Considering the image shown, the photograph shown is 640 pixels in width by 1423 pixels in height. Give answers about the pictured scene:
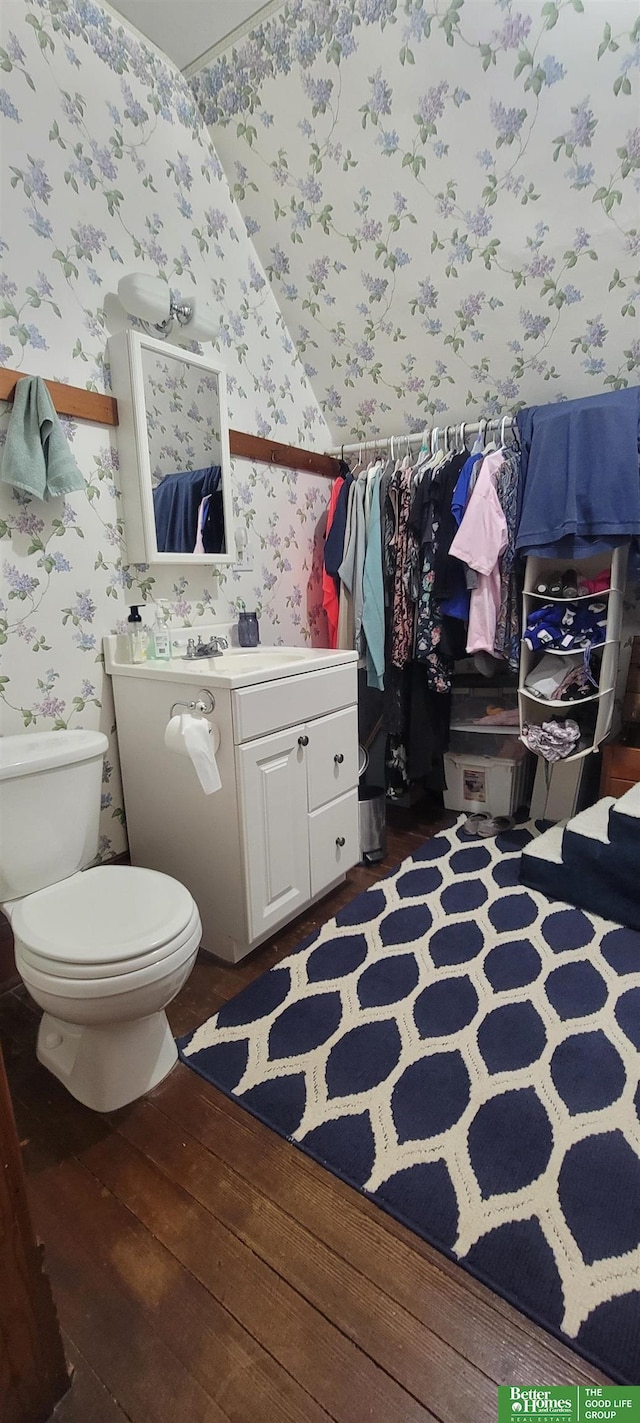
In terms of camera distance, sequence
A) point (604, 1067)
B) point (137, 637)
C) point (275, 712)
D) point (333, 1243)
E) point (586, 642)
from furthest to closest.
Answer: point (586, 642) < point (137, 637) < point (275, 712) < point (604, 1067) < point (333, 1243)

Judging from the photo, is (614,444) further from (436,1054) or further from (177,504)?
(436,1054)

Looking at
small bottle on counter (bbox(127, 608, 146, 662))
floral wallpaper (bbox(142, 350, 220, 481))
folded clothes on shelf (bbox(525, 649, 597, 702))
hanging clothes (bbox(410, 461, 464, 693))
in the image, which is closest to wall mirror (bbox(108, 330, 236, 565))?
floral wallpaper (bbox(142, 350, 220, 481))

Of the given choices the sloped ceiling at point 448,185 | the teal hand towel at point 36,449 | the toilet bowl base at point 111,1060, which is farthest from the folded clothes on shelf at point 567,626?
the toilet bowl base at point 111,1060

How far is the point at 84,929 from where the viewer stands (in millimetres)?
1259

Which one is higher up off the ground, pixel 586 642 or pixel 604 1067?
pixel 586 642

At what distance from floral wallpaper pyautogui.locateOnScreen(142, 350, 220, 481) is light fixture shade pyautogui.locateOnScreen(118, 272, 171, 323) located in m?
0.10

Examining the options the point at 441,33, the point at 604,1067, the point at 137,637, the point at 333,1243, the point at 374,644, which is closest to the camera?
the point at 333,1243

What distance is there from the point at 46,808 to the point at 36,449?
35.2 inches

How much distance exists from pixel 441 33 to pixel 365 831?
236cm

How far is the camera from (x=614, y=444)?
6.39ft

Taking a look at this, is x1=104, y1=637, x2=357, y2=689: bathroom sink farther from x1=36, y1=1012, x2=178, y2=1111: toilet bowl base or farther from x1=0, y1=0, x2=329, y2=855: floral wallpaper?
x1=36, y1=1012, x2=178, y2=1111: toilet bowl base

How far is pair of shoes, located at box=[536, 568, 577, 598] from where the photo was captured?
2221 mm

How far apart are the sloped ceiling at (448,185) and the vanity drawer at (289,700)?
1.33 meters

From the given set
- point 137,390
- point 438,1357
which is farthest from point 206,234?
point 438,1357
